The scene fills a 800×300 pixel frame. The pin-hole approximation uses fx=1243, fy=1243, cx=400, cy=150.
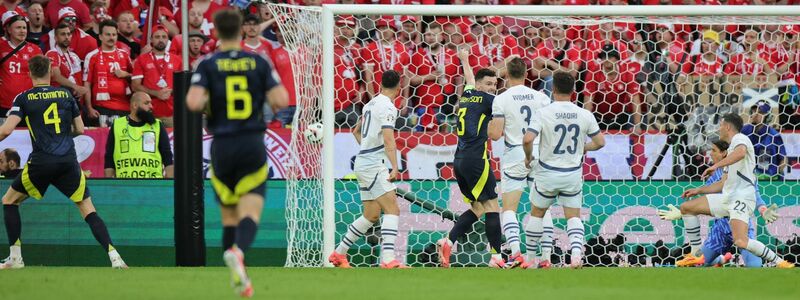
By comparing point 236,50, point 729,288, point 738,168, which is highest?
point 236,50

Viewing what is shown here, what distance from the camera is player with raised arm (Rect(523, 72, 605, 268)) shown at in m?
11.5

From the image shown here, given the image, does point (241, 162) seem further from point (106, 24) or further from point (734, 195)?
point (106, 24)

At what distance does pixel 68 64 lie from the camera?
16.1 metres

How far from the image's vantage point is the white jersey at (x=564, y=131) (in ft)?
37.6

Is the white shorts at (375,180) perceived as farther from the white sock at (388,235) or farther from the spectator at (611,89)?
the spectator at (611,89)

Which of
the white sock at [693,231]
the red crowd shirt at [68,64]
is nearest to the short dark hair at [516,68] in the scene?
the white sock at [693,231]

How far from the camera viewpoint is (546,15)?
42.7 ft

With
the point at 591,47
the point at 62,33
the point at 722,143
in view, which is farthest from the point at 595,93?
the point at 62,33

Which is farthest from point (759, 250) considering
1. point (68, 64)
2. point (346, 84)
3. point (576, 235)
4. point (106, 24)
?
point (68, 64)

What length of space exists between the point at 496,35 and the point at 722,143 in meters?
3.48

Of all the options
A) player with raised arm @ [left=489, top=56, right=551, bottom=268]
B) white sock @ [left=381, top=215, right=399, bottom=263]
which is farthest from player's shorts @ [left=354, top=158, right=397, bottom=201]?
player with raised arm @ [left=489, top=56, right=551, bottom=268]

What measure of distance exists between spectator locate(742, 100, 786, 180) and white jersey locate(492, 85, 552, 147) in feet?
11.4

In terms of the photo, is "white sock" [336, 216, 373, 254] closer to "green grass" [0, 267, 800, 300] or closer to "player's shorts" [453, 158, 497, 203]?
"green grass" [0, 267, 800, 300]

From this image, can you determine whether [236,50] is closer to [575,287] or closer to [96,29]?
[575,287]
